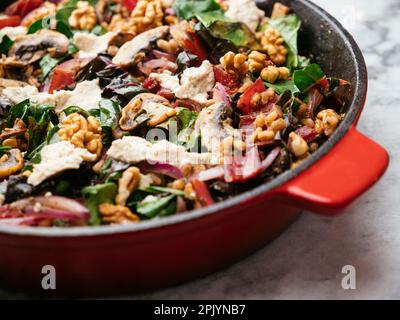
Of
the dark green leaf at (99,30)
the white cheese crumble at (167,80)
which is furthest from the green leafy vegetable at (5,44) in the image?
the white cheese crumble at (167,80)

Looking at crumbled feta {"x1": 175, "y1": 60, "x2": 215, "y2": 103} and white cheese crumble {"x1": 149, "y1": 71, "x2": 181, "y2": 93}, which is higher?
crumbled feta {"x1": 175, "y1": 60, "x2": 215, "y2": 103}

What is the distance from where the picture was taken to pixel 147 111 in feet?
6.92

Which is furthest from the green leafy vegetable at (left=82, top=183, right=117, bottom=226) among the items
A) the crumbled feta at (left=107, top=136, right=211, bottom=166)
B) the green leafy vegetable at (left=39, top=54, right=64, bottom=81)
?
the green leafy vegetable at (left=39, top=54, right=64, bottom=81)

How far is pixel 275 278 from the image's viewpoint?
1859mm

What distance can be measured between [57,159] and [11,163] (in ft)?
0.72

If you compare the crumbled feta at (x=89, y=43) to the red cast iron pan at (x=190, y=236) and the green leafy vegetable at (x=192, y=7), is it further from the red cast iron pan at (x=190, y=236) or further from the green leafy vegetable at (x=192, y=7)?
the red cast iron pan at (x=190, y=236)

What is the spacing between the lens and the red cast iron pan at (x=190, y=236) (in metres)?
1.51

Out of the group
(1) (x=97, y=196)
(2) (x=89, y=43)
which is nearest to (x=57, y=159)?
(1) (x=97, y=196)

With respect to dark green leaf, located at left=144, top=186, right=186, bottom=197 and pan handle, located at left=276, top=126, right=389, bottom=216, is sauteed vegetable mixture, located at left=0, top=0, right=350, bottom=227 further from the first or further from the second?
pan handle, located at left=276, top=126, right=389, bottom=216

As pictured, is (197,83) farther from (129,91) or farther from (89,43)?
(89,43)

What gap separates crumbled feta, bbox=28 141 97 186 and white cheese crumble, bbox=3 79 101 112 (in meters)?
0.30

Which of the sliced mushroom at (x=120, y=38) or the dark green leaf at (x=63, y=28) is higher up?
the sliced mushroom at (x=120, y=38)

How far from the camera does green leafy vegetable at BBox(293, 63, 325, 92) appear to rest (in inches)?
84.8
